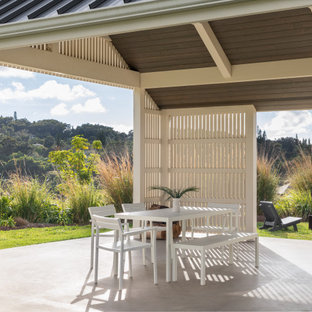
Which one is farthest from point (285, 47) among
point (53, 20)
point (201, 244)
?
point (53, 20)

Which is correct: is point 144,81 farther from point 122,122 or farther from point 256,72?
point 122,122

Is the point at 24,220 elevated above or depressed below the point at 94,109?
below

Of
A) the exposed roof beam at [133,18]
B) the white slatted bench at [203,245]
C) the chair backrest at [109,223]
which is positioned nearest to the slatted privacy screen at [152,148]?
the white slatted bench at [203,245]

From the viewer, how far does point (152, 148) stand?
1050cm

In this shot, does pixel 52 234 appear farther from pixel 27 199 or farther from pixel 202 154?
pixel 202 154

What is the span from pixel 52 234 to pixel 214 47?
5.58 meters

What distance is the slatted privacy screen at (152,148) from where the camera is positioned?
10.3 m

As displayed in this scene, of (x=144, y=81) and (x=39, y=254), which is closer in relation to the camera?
(x=39, y=254)

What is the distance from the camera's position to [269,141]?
2253cm

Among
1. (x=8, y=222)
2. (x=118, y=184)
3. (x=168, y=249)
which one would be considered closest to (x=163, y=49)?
(x=168, y=249)

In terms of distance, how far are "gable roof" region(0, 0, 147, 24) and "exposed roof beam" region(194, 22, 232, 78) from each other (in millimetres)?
3222

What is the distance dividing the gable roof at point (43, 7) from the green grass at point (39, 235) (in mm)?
5772

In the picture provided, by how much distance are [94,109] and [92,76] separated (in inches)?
862

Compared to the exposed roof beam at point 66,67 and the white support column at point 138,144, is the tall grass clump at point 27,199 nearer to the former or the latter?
the white support column at point 138,144
